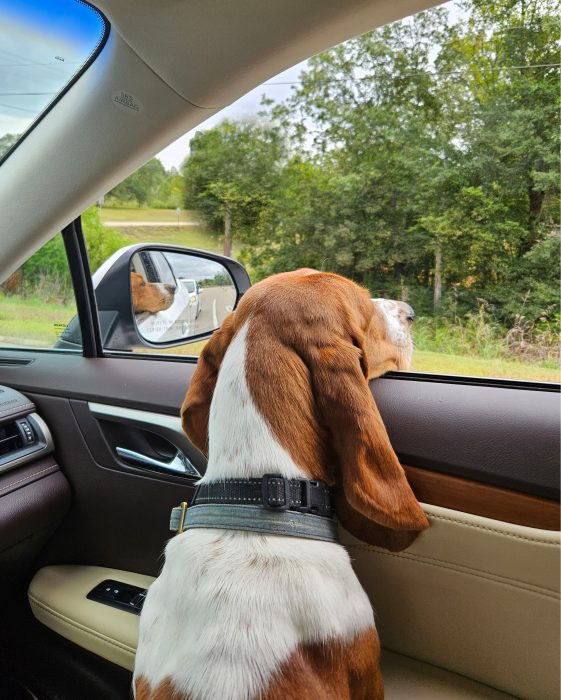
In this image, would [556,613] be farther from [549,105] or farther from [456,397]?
[549,105]

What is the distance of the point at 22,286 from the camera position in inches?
110

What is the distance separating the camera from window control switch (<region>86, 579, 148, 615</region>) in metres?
2.32

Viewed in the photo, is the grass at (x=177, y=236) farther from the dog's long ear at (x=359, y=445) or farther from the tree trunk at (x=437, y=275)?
the dog's long ear at (x=359, y=445)

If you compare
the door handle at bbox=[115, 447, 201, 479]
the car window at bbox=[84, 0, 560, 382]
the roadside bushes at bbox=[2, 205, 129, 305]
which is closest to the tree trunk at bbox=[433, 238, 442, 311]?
the car window at bbox=[84, 0, 560, 382]

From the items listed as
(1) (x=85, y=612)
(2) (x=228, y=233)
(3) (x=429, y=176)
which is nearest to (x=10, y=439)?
(1) (x=85, y=612)

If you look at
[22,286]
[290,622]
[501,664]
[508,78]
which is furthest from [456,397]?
[22,286]

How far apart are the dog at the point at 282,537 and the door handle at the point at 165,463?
528mm

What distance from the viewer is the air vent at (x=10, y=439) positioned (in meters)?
2.50

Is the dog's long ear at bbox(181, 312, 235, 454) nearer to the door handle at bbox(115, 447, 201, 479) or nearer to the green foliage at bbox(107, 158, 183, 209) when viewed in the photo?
the door handle at bbox(115, 447, 201, 479)

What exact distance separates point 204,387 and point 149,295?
1347mm

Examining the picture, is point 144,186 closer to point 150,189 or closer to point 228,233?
point 150,189

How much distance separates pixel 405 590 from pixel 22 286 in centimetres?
219

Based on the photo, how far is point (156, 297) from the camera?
302 centimetres

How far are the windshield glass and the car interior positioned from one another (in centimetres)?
7
